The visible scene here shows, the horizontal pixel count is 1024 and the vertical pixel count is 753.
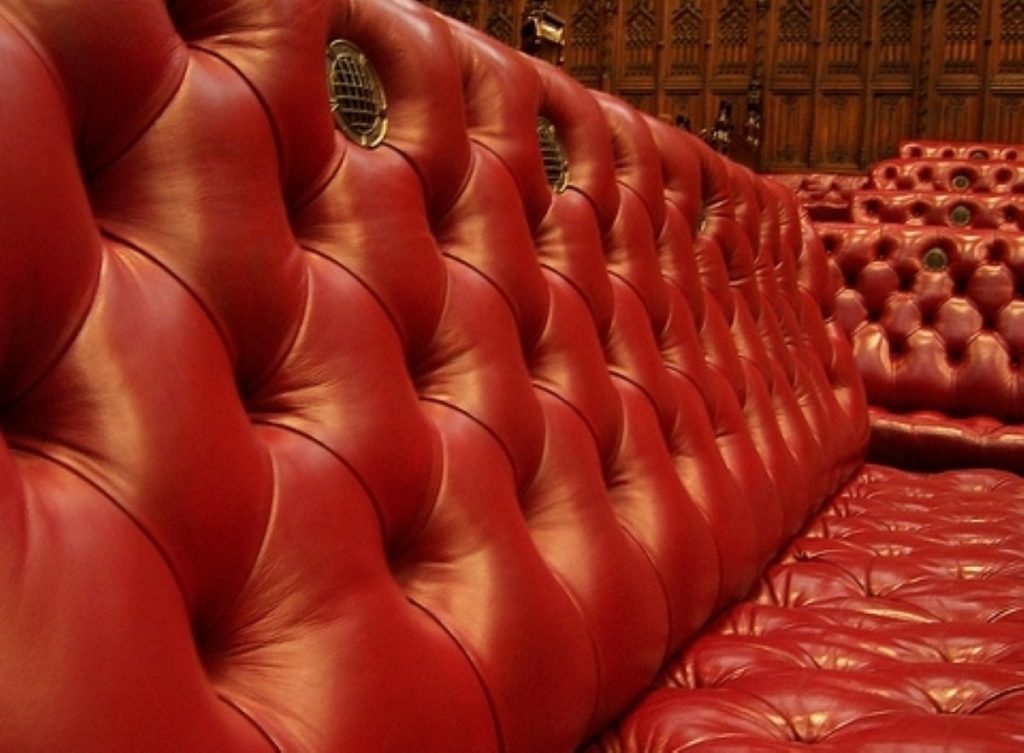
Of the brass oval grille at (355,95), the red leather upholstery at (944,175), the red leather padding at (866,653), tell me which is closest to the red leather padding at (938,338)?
the red leather padding at (866,653)

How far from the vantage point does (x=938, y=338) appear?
2607 mm

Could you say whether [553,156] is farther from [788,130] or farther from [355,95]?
[788,130]

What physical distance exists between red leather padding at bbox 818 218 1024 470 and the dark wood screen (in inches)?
235

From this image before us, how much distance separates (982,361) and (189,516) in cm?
228

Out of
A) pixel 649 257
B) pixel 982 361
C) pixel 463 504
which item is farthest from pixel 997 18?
pixel 463 504

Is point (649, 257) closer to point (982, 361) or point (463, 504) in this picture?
point (463, 504)

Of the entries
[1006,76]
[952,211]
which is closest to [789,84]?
[1006,76]

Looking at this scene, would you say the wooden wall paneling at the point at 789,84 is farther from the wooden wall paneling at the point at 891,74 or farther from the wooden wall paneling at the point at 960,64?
the wooden wall paneling at the point at 960,64

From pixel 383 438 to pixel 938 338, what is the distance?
2.08 metres

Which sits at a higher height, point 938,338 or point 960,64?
point 938,338

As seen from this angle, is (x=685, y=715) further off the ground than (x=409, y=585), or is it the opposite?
(x=409, y=585)

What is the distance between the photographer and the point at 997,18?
848 cm

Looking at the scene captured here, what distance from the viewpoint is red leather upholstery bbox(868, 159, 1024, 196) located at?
6664mm

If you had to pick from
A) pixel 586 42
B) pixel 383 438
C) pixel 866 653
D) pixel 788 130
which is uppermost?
pixel 383 438
